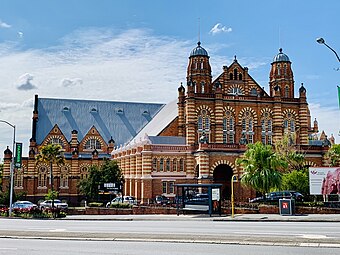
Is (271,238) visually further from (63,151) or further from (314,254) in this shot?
(63,151)

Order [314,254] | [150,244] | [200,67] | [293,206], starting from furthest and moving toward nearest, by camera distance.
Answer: [200,67] → [293,206] → [150,244] → [314,254]

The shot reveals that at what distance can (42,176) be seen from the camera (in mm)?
79250

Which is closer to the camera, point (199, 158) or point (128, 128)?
point (199, 158)

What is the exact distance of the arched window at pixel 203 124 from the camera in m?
64.5

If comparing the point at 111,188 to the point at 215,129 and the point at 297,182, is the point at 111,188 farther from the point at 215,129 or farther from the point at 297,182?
the point at 297,182

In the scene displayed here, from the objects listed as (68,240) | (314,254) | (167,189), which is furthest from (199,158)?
(314,254)

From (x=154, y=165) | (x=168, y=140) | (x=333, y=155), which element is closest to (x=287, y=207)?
(x=154, y=165)

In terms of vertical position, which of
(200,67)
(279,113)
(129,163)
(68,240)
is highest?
(200,67)

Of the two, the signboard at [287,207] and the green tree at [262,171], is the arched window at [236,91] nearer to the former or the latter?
the green tree at [262,171]

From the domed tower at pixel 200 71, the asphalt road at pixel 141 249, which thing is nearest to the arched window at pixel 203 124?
the domed tower at pixel 200 71

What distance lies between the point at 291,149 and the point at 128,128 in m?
38.8

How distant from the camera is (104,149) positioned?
85625 mm

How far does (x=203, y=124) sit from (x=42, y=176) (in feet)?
104

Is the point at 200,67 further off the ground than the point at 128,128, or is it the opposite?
the point at 200,67
